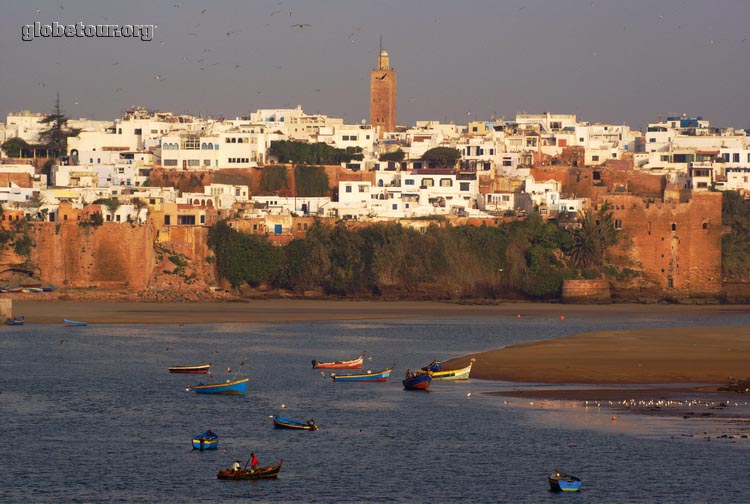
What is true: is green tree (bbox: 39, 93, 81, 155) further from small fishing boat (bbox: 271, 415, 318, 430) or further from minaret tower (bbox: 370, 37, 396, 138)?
small fishing boat (bbox: 271, 415, 318, 430)

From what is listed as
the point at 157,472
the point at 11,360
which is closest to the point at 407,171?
the point at 11,360

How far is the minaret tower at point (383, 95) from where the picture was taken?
112812mm

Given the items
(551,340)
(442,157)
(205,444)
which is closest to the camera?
(205,444)

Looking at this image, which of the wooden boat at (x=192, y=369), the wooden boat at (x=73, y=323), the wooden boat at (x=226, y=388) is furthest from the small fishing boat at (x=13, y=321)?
the wooden boat at (x=226, y=388)

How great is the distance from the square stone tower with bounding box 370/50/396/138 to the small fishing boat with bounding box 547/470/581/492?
84.4 metres

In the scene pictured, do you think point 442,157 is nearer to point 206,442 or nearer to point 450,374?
point 450,374

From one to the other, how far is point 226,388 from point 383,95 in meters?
74.2

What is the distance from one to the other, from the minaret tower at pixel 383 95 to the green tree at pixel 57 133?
25.1 metres

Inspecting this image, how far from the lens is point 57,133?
95.9 metres

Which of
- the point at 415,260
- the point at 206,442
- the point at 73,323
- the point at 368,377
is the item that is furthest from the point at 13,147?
the point at 206,442

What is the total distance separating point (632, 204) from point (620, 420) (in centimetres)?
→ 3740

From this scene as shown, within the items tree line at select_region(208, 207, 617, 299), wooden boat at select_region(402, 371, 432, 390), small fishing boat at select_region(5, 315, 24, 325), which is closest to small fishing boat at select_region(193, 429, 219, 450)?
wooden boat at select_region(402, 371, 432, 390)

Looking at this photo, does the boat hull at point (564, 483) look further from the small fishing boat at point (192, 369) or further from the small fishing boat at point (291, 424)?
the small fishing boat at point (192, 369)

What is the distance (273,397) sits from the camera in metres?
40.1
